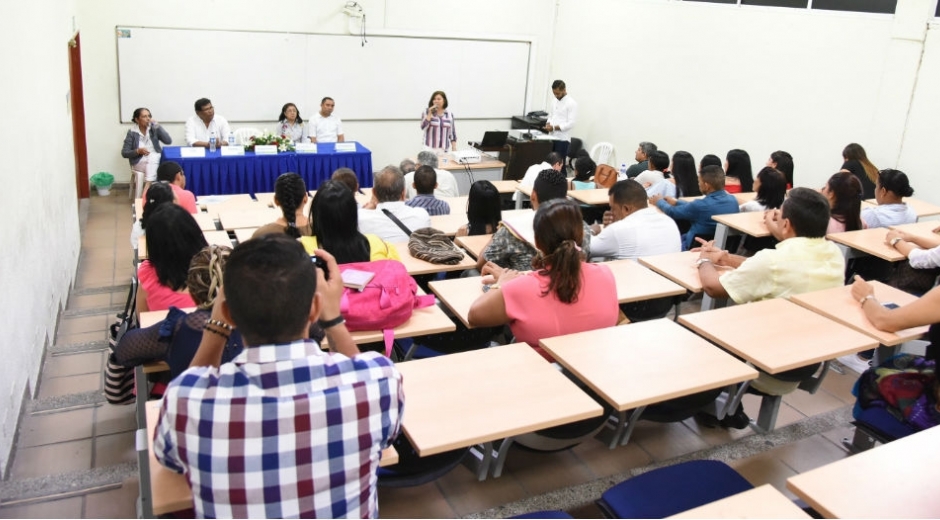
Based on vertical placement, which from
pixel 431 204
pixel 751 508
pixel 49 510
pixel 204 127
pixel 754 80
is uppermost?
Result: pixel 754 80

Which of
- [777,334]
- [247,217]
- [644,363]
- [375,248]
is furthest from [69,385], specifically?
[777,334]

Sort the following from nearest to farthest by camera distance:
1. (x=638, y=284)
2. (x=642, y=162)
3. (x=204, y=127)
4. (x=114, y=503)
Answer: (x=114, y=503), (x=638, y=284), (x=642, y=162), (x=204, y=127)

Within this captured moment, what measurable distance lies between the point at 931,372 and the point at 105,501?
3353 mm

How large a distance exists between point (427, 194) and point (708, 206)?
2.08 meters

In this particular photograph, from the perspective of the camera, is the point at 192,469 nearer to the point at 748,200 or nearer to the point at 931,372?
the point at 931,372

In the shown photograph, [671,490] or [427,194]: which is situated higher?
[427,194]

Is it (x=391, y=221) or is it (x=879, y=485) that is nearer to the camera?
(x=879, y=485)

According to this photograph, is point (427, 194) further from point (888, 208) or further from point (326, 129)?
point (326, 129)

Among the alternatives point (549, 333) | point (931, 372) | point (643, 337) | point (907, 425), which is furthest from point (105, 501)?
point (931, 372)

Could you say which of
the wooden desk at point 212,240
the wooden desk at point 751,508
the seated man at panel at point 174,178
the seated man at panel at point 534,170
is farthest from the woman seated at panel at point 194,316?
the seated man at panel at point 534,170

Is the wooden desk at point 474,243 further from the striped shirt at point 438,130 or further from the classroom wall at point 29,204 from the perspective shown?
the striped shirt at point 438,130

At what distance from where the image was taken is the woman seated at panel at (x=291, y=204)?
12.1 feet

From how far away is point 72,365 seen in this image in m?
3.94

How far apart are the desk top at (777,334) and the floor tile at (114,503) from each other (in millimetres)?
2416
